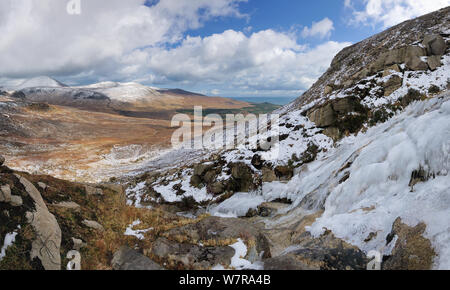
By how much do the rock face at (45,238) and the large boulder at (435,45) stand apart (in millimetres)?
29179

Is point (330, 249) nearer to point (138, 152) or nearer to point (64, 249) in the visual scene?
point (64, 249)

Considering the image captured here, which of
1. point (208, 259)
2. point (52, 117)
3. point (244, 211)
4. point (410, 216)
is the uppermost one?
point (52, 117)

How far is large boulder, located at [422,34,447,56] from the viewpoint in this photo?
65.8 feet

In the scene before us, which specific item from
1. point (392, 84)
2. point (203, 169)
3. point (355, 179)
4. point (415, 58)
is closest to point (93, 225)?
point (355, 179)

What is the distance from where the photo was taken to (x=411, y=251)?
6.05 meters

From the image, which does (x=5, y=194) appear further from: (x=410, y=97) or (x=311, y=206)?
(x=410, y=97)

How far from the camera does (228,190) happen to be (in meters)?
19.6

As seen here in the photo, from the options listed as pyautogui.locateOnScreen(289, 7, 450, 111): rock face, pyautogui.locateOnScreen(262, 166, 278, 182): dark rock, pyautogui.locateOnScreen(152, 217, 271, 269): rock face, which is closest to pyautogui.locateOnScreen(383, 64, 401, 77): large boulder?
pyautogui.locateOnScreen(289, 7, 450, 111): rock face

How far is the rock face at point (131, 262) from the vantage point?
21.1 feet

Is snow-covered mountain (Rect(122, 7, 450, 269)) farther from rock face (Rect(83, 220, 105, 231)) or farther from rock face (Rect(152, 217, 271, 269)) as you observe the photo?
rock face (Rect(83, 220, 105, 231))

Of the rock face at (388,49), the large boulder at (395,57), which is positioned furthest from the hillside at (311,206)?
the large boulder at (395,57)
